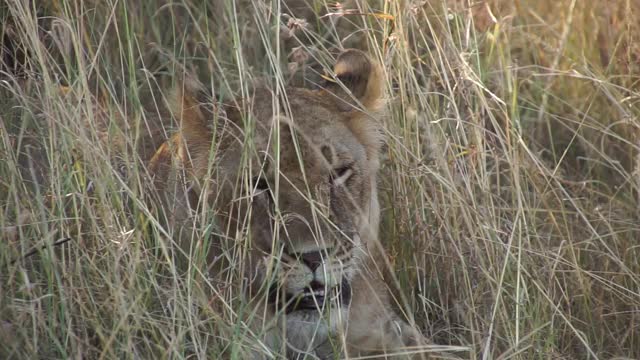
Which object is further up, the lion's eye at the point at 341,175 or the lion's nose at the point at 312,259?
the lion's eye at the point at 341,175

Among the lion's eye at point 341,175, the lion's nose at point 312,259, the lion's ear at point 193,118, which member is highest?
the lion's ear at point 193,118

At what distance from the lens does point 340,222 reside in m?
3.90

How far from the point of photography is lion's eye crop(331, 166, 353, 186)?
12.9ft

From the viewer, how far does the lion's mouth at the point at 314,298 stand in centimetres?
359

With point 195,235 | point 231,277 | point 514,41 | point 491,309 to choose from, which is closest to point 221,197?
point 195,235

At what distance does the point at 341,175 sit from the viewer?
13.2ft

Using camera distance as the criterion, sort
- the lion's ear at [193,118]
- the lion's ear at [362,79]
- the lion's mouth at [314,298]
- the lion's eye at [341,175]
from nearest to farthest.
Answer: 1. the lion's mouth at [314,298]
2. the lion's eye at [341,175]
3. the lion's ear at [193,118]
4. the lion's ear at [362,79]

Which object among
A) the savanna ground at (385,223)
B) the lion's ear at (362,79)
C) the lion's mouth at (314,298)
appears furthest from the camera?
the lion's ear at (362,79)

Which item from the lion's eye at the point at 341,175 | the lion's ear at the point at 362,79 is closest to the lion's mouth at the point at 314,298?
the lion's eye at the point at 341,175

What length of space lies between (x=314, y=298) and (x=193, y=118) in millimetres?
1030

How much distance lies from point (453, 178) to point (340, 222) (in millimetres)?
524

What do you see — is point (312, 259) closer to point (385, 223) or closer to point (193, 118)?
point (193, 118)

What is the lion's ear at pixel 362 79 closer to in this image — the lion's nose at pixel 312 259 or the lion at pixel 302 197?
the lion at pixel 302 197

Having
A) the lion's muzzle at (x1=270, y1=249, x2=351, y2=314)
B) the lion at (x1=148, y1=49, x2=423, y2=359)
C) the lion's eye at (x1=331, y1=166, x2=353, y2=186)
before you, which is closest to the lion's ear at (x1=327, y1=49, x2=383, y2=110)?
the lion at (x1=148, y1=49, x2=423, y2=359)
